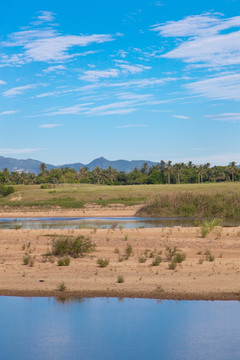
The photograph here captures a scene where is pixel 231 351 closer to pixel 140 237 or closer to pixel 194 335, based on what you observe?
pixel 194 335

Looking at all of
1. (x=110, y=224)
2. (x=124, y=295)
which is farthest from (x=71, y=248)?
(x=110, y=224)

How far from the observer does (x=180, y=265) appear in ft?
69.1

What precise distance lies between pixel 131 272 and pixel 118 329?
6.99m

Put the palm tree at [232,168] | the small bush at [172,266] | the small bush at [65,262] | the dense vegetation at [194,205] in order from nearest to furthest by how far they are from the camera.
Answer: the small bush at [172,266], the small bush at [65,262], the dense vegetation at [194,205], the palm tree at [232,168]

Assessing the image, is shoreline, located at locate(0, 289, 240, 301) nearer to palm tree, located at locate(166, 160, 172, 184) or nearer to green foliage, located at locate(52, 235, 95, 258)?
green foliage, located at locate(52, 235, 95, 258)

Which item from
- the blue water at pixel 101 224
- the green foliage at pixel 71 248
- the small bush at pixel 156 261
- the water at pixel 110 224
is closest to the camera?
the small bush at pixel 156 261

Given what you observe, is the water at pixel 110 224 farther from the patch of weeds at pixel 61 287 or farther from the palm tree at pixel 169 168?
the palm tree at pixel 169 168

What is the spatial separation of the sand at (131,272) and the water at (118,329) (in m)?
0.91

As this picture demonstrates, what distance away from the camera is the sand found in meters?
16.5

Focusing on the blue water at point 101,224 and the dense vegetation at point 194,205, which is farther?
the dense vegetation at point 194,205

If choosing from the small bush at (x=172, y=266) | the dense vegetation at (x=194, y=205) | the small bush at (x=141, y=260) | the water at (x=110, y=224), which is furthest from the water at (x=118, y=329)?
the dense vegetation at (x=194, y=205)

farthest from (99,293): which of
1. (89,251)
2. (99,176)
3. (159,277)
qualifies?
(99,176)

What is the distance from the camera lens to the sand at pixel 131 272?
54.2 feet

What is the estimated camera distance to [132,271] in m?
19.9
